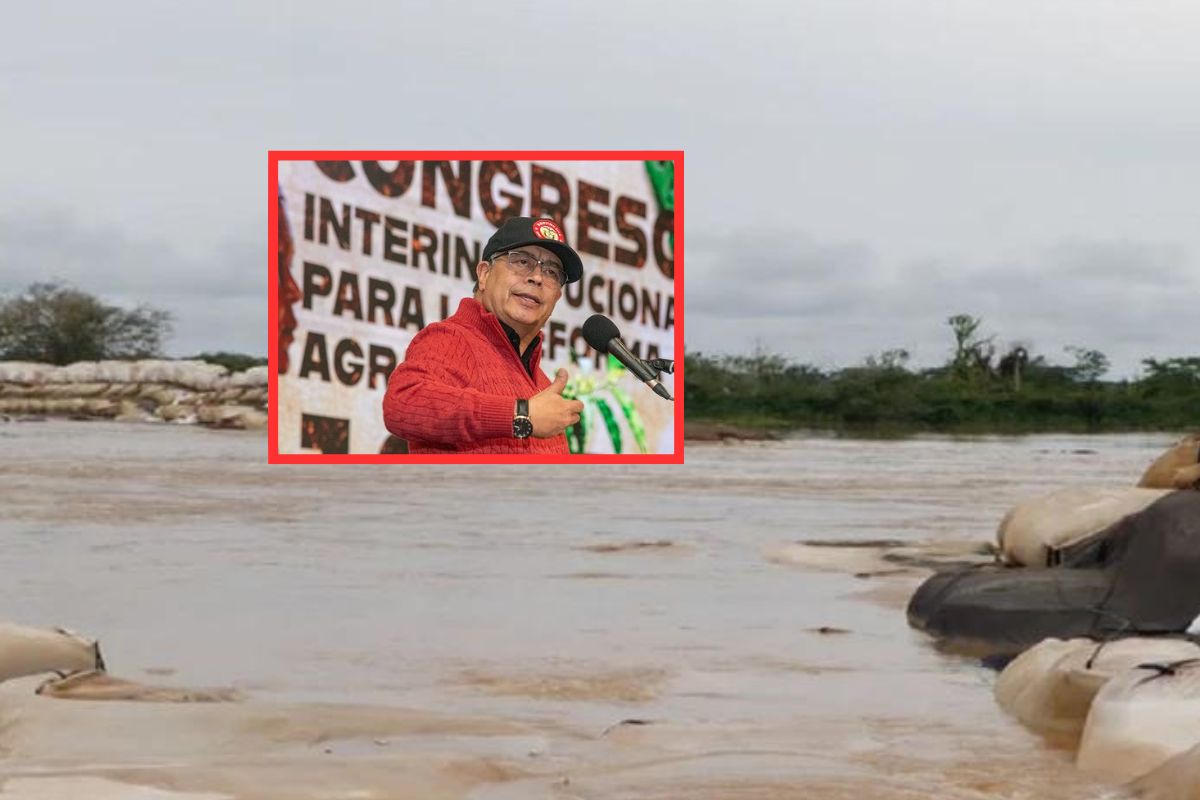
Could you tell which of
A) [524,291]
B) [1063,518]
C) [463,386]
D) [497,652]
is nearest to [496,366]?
[463,386]

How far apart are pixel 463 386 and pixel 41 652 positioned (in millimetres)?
2613

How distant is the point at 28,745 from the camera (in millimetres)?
5629

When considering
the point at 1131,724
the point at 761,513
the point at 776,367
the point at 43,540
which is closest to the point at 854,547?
the point at 761,513

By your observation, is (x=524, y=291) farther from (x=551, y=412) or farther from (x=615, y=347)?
(x=615, y=347)

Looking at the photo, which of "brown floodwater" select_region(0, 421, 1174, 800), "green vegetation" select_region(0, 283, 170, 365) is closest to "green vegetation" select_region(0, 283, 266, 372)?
"green vegetation" select_region(0, 283, 170, 365)

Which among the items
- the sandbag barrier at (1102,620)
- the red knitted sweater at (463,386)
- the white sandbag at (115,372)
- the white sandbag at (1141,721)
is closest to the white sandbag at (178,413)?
the white sandbag at (115,372)

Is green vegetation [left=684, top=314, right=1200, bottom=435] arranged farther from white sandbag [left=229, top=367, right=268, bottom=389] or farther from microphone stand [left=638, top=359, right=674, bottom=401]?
microphone stand [left=638, top=359, right=674, bottom=401]

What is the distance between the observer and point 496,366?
4.95 metres

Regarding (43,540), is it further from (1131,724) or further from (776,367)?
(776,367)

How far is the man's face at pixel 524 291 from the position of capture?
15.8 ft

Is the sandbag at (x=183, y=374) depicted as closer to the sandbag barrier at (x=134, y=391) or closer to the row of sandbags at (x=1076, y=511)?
the sandbag barrier at (x=134, y=391)

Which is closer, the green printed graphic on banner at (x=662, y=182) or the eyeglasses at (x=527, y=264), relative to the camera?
the eyeglasses at (x=527, y=264)

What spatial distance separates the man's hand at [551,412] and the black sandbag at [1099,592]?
355 cm

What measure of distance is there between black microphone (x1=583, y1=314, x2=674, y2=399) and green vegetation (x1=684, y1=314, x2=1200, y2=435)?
3394 cm
